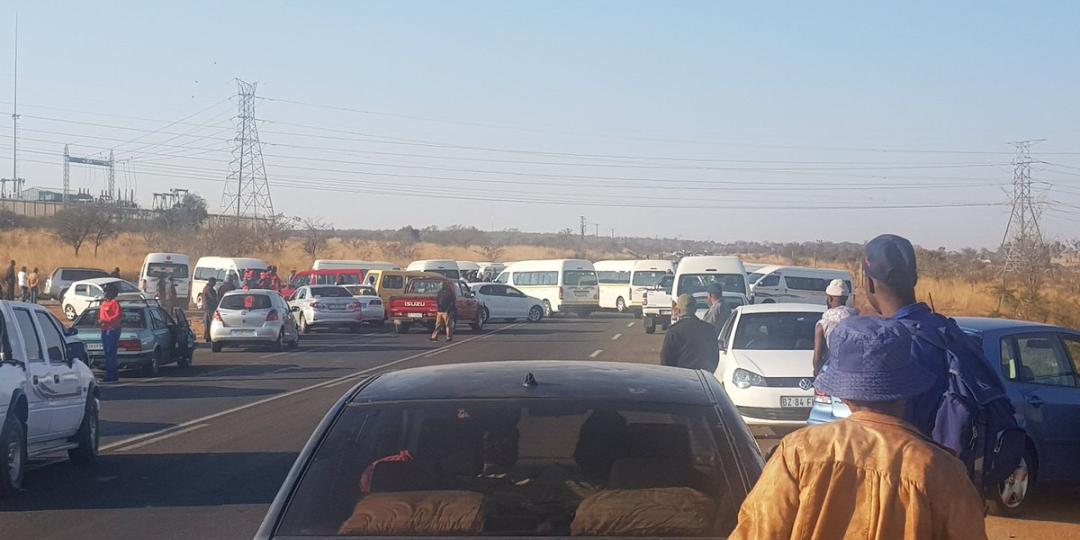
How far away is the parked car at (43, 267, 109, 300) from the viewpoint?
1999 inches

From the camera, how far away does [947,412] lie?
438 cm

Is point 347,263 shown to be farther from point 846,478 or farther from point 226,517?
point 846,478

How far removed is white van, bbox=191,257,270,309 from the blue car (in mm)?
39542

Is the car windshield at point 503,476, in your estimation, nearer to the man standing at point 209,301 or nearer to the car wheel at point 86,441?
the car wheel at point 86,441

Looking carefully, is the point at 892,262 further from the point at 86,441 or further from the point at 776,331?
the point at 776,331

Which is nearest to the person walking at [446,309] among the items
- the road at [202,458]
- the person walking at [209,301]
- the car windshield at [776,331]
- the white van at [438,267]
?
the road at [202,458]

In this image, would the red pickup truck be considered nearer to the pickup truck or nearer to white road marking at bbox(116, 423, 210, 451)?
white road marking at bbox(116, 423, 210, 451)

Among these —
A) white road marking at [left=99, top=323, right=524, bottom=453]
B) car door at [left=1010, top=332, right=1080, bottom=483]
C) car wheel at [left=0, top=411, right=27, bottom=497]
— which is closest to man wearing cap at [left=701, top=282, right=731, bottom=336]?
car door at [left=1010, top=332, right=1080, bottom=483]

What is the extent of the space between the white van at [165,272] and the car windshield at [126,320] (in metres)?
23.0

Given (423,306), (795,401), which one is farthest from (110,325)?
(423,306)

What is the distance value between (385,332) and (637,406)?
112 ft

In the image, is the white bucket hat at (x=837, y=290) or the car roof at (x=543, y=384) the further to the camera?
the white bucket hat at (x=837, y=290)

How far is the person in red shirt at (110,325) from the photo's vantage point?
19953mm

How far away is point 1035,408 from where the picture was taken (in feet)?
30.5
